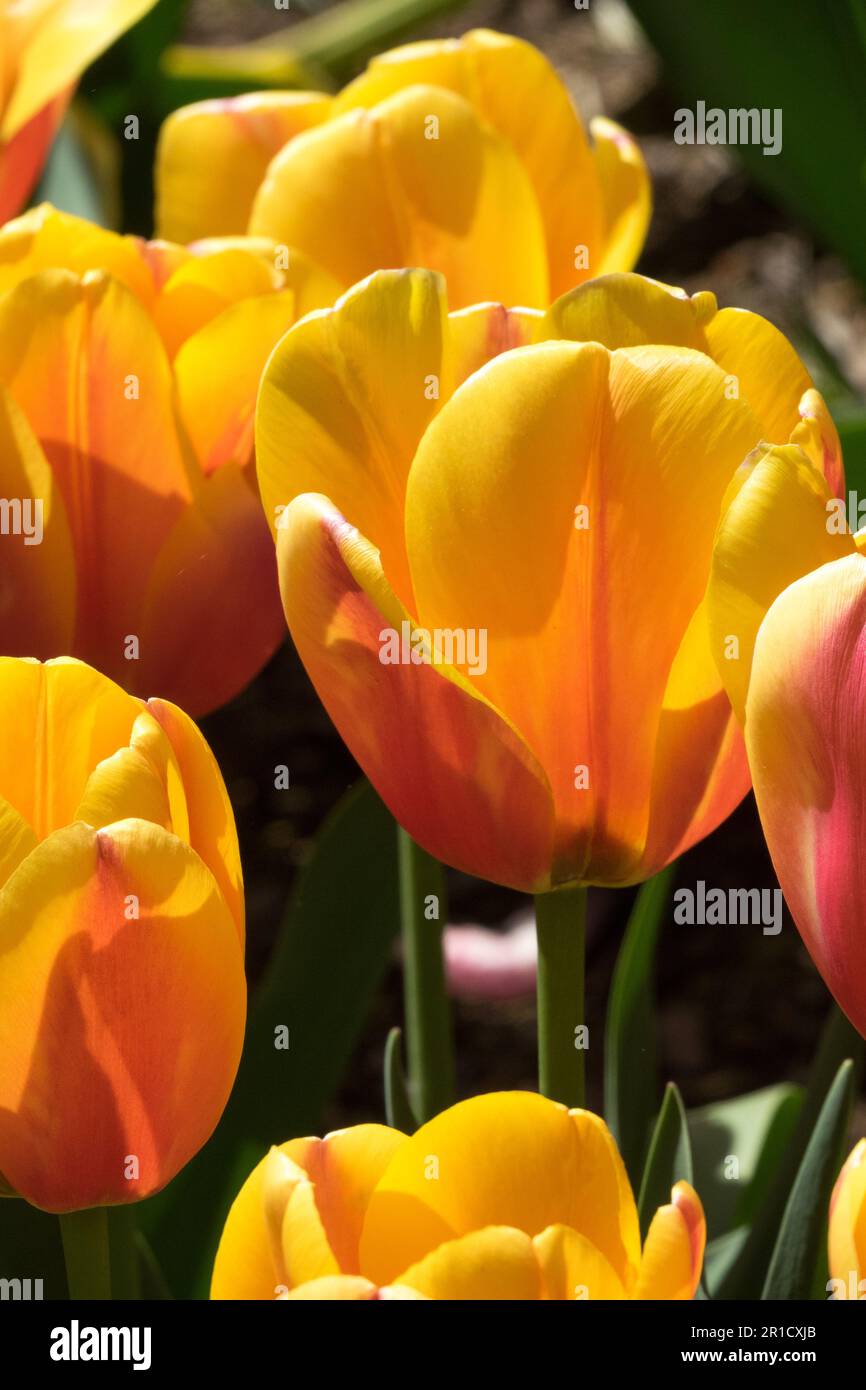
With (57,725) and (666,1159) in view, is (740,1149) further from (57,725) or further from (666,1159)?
(57,725)

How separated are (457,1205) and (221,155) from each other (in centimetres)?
41

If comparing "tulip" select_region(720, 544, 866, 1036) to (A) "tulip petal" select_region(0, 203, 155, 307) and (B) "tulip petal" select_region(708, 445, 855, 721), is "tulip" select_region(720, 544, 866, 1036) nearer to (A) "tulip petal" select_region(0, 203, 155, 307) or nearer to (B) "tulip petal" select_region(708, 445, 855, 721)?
(B) "tulip petal" select_region(708, 445, 855, 721)

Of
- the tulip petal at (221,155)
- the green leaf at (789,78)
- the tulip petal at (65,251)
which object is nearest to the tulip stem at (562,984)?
the tulip petal at (65,251)

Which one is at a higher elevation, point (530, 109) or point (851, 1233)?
point (530, 109)

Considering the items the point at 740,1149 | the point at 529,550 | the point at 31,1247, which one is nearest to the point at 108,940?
the point at 529,550

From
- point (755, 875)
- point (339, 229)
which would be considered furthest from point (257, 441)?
point (755, 875)

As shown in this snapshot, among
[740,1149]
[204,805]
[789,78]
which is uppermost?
[789,78]

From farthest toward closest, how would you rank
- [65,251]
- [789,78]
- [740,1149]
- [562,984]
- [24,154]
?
[789,78] → [740,1149] → [24,154] → [65,251] → [562,984]

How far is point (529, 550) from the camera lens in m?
0.38

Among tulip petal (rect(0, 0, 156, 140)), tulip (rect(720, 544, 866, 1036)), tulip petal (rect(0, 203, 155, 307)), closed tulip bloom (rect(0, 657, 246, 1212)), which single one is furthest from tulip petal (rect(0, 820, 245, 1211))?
tulip petal (rect(0, 0, 156, 140))

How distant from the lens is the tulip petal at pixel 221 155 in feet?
2.05

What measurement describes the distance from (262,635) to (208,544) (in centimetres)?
3

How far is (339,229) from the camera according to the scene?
570 mm

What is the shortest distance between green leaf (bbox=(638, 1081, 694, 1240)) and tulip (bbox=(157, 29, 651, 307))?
0.81 ft
